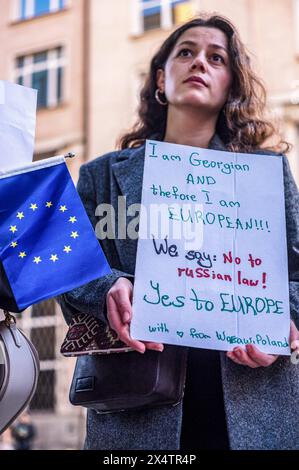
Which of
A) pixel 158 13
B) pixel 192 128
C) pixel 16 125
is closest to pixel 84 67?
A: pixel 158 13

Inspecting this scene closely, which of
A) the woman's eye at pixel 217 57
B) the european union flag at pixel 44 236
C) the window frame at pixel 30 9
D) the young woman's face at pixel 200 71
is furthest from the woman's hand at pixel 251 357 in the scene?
the window frame at pixel 30 9

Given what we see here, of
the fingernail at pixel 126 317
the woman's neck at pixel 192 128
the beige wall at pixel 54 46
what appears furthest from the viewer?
the beige wall at pixel 54 46

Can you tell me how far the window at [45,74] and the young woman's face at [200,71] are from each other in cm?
909

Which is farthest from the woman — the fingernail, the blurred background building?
the blurred background building

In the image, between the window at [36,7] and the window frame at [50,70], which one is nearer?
the window frame at [50,70]

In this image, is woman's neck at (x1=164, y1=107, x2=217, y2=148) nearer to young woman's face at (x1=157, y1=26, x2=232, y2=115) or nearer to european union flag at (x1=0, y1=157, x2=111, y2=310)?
young woman's face at (x1=157, y1=26, x2=232, y2=115)

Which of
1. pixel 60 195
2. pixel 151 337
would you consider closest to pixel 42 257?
pixel 60 195

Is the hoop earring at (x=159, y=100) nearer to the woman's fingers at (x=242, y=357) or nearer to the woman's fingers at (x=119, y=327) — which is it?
the woman's fingers at (x=119, y=327)

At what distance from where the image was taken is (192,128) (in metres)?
1.87

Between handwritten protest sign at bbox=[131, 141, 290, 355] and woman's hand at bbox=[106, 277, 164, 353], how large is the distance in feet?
0.05

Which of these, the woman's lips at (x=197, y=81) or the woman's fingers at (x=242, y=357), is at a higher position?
the woman's lips at (x=197, y=81)

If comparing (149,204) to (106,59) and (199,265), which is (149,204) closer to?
(199,265)

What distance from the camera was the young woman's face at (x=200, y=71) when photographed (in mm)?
1817

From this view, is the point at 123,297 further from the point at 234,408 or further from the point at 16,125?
the point at 16,125
